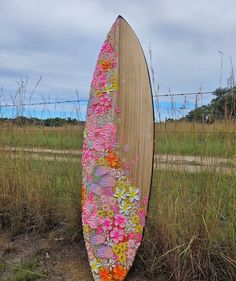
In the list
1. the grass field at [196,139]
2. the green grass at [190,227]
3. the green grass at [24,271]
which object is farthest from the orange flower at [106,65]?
the green grass at [24,271]

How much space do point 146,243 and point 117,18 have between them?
1774mm

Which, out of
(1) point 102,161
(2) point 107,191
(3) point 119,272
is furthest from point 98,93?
(3) point 119,272

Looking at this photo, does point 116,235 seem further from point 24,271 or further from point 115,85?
point 115,85

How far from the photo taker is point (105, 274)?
9.16 ft

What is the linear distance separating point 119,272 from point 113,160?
32.0 inches

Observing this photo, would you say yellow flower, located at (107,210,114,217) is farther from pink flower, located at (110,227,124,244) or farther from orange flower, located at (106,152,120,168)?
orange flower, located at (106,152,120,168)

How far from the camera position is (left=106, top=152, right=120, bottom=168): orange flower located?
289 centimetres

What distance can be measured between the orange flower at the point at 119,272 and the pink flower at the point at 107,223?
11.2 inches

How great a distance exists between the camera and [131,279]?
2.77m

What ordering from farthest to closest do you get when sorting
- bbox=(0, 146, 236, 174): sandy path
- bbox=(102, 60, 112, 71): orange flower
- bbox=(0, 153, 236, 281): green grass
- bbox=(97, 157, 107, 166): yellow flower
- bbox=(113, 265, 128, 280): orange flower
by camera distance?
bbox=(102, 60, 112, 71): orange flower
bbox=(97, 157, 107, 166): yellow flower
bbox=(113, 265, 128, 280): orange flower
bbox=(0, 146, 236, 174): sandy path
bbox=(0, 153, 236, 281): green grass

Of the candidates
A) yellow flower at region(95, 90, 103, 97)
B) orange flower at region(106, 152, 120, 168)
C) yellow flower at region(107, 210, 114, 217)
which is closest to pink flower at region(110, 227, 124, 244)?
yellow flower at region(107, 210, 114, 217)

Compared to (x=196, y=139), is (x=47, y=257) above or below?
below

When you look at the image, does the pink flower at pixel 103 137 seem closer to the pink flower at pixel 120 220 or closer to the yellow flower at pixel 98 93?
the yellow flower at pixel 98 93

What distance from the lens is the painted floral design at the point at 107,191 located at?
279 centimetres
